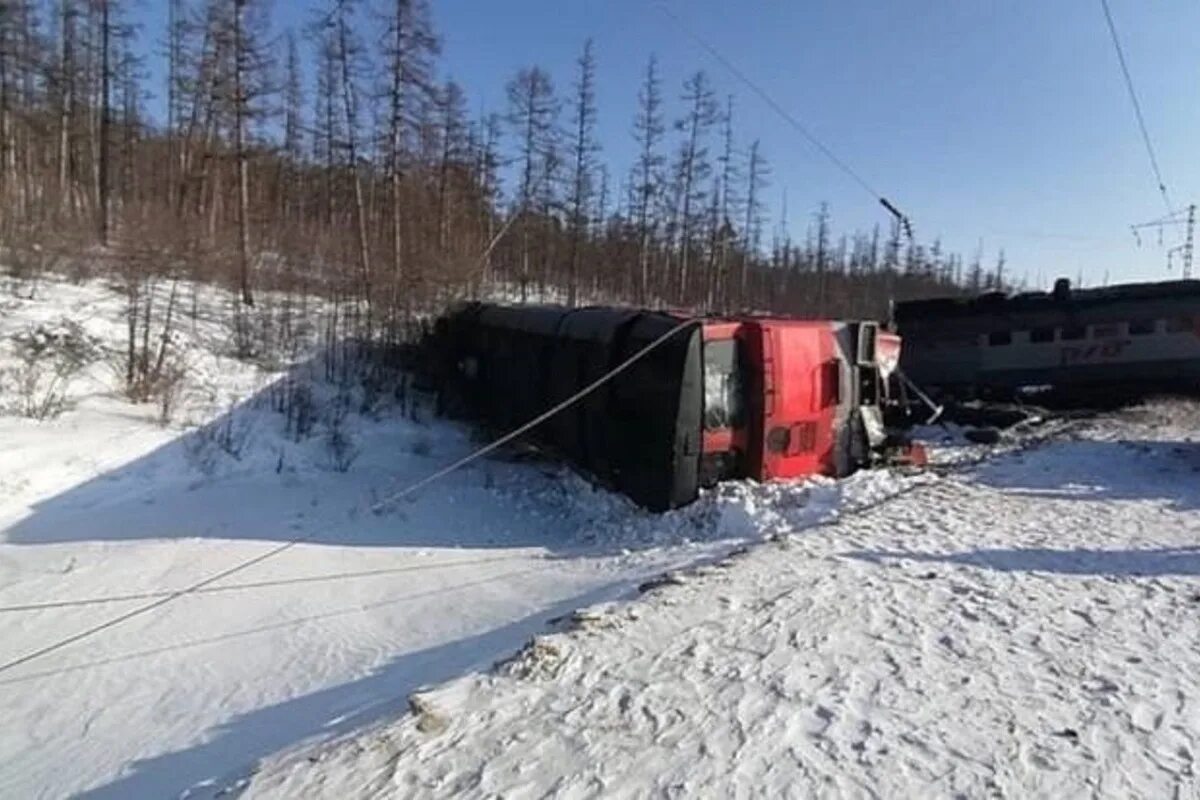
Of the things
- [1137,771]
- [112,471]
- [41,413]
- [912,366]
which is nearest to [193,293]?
[41,413]

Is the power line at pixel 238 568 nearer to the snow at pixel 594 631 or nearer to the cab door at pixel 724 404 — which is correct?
the snow at pixel 594 631

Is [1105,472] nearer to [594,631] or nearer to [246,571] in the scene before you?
[594,631]

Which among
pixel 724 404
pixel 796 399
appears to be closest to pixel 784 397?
pixel 796 399

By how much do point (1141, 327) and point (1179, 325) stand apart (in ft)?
2.33

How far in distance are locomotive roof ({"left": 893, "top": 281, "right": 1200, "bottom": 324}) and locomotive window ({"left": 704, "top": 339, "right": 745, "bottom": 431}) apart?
12439mm

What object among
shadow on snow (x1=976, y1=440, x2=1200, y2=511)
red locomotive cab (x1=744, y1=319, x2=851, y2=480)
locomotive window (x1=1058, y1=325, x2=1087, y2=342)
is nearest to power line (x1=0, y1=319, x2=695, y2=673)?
red locomotive cab (x1=744, y1=319, x2=851, y2=480)

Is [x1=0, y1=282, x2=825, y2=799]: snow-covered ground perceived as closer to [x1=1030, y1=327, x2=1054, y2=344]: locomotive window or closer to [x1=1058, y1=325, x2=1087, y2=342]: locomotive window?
[x1=1030, y1=327, x2=1054, y2=344]: locomotive window

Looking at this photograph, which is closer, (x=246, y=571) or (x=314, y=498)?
(x=246, y=571)

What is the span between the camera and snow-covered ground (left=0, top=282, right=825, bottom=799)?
5.12 metres

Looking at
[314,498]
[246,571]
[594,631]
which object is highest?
[594,631]

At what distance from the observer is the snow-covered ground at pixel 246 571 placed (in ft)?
16.8

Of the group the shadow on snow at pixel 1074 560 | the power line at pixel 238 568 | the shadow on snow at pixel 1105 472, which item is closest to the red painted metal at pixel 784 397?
the power line at pixel 238 568

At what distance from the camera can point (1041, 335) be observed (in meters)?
18.7

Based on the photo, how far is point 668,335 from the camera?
908cm
